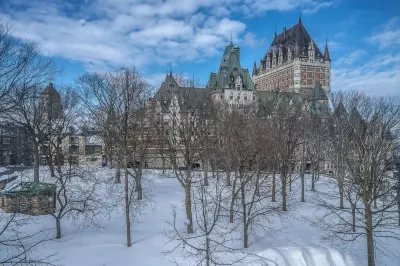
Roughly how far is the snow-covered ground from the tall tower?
74.2 meters

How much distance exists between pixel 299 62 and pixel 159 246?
Answer: 280 feet

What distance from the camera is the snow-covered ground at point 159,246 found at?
13.7 meters

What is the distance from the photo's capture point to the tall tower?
3556 inches

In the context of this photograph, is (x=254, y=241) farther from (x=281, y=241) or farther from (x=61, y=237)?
(x=61, y=237)

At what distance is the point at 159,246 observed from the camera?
15.3 m

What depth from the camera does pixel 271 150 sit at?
2364cm

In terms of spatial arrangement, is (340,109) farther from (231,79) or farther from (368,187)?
(231,79)

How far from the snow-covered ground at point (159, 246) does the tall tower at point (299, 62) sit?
7422 cm

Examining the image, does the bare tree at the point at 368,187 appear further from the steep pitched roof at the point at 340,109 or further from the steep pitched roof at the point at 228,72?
the steep pitched roof at the point at 228,72

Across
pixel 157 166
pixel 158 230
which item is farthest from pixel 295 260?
pixel 157 166

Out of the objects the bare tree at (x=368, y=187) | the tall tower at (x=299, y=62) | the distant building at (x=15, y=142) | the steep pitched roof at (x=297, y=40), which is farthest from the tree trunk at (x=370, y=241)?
the steep pitched roof at (x=297, y=40)

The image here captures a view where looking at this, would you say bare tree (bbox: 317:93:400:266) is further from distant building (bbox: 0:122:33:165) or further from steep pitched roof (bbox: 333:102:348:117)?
distant building (bbox: 0:122:33:165)

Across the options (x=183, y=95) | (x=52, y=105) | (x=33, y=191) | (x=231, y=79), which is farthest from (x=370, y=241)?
(x=231, y=79)

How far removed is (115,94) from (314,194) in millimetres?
21440
